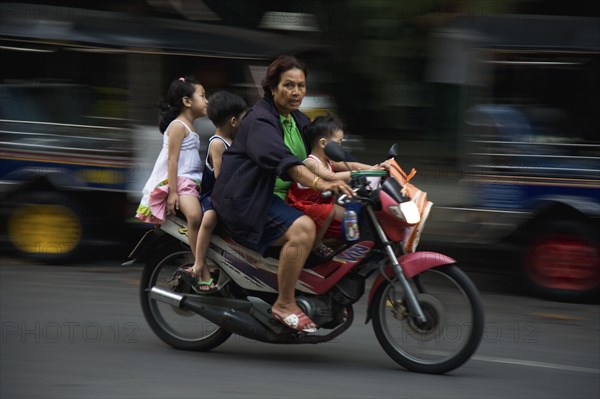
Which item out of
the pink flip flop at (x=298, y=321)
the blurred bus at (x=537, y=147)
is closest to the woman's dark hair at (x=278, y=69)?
the pink flip flop at (x=298, y=321)

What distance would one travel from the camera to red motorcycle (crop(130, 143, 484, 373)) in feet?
16.7

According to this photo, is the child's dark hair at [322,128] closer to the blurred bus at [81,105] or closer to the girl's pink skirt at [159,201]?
the girl's pink skirt at [159,201]

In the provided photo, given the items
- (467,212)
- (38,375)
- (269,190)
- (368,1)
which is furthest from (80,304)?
(368,1)

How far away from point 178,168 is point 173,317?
0.91 m

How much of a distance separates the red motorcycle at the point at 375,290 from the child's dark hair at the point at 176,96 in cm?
67

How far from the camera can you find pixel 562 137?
753 cm

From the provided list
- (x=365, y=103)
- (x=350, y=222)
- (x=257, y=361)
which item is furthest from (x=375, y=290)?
(x=365, y=103)

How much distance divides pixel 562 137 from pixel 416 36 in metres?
1.87

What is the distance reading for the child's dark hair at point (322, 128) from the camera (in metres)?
5.29

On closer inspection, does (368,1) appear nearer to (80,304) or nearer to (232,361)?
(80,304)

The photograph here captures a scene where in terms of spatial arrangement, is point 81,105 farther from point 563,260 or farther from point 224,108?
point 563,260

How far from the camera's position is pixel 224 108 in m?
5.59

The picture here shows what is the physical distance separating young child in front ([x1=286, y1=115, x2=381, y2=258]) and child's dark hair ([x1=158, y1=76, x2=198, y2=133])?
904 mm

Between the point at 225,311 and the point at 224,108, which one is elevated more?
the point at 224,108
